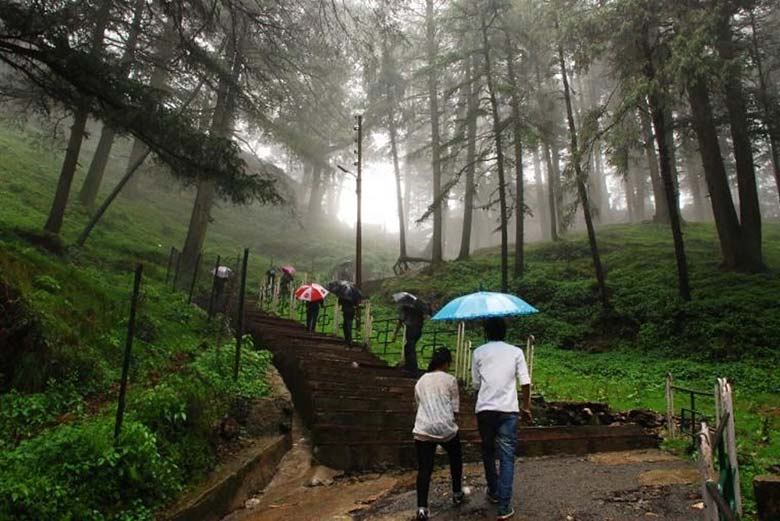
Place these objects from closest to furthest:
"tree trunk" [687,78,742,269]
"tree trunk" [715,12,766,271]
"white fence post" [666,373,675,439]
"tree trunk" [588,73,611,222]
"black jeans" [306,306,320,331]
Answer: "white fence post" [666,373,675,439] → "black jeans" [306,306,320,331] → "tree trunk" [715,12,766,271] → "tree trunk" [687,78,742,269] → "tree trunk" [588,73,611,222]

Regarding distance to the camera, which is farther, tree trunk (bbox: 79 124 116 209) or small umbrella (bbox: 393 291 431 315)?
tree trunk (bbox: 79 124 116 209)

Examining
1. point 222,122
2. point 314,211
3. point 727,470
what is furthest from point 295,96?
point 314,211

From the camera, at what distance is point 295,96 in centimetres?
1709

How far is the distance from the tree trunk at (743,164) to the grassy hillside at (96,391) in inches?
633

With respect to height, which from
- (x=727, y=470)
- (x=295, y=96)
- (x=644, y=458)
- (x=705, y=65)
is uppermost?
(x=295, y=96)

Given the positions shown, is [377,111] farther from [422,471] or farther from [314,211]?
[422,471]

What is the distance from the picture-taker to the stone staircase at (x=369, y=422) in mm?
6488

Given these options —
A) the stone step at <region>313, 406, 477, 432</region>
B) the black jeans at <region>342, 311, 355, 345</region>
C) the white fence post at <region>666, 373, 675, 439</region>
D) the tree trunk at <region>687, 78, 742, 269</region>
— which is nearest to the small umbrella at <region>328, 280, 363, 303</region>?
the black jeans at <region>342, 311, 355, 345</region>

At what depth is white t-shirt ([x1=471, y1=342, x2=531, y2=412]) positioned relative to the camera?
4680mm

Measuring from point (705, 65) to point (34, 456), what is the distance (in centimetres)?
1559

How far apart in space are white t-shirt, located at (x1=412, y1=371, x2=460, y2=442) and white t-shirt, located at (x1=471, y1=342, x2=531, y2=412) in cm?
27

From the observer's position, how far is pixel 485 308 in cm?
532

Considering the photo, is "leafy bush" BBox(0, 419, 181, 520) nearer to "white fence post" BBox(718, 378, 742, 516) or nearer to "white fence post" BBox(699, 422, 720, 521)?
"white fence post" BBox(699, 422, 720, 521)

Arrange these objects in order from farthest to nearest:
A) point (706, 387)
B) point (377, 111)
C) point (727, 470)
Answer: point (377, 111), point (706, 387), point (727, 470)
